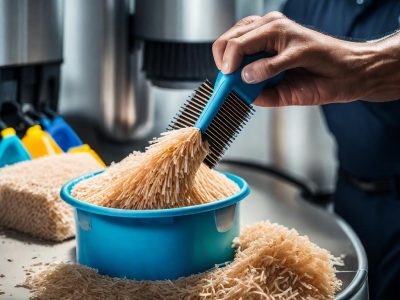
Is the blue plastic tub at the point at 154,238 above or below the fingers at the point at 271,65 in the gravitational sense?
below

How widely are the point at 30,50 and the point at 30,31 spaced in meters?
0.03

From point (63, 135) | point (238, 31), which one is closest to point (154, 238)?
point (238, 31)

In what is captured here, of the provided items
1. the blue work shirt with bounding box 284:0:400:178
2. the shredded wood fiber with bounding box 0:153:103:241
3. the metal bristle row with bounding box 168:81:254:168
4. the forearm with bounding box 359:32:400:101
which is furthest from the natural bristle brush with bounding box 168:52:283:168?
the blue work shirt with bounding box 284:0:400:178

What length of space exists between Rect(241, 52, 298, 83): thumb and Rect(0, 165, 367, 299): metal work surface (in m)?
0.24

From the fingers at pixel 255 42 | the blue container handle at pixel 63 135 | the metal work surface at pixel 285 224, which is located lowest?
the metal work surface at pixel 285 224

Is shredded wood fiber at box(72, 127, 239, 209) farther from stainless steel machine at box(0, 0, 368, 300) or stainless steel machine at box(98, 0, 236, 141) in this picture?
stainless steel machine at box(98, 0, 236, 141)

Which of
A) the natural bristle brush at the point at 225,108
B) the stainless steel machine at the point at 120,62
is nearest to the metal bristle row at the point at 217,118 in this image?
the natural bristle brush at the point at 225,108

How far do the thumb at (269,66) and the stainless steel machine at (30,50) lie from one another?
1.42 ft

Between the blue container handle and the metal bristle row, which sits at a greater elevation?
the metal bristle row

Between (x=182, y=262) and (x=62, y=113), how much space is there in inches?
23.5

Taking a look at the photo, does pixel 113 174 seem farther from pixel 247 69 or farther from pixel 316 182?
pixel 316 182

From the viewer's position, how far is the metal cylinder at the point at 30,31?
100cm

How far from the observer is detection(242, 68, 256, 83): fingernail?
735 mm

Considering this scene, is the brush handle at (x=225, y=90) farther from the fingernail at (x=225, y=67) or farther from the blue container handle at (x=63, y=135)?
the blue container handle at (x=63, y=135)
